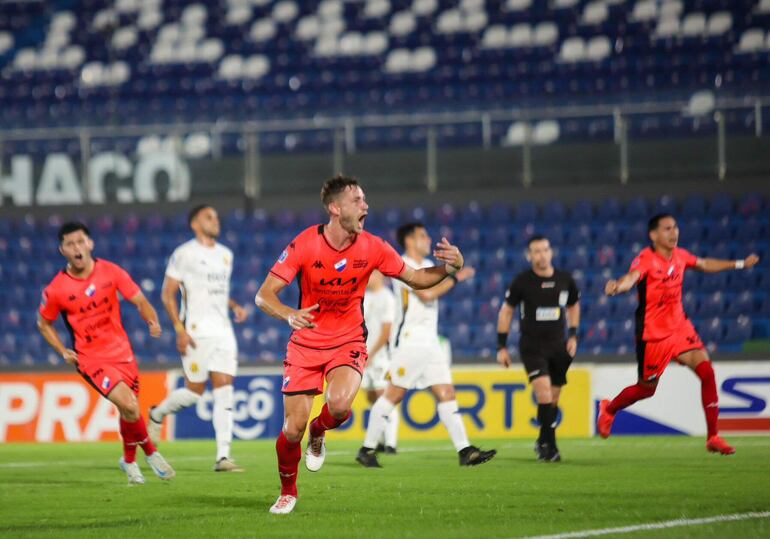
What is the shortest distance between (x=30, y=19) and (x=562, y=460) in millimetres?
21738

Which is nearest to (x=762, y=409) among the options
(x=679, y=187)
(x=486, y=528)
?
(x=679, y=187)

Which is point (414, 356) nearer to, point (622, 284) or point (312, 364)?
point (622, 284)

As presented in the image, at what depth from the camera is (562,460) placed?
11.9m

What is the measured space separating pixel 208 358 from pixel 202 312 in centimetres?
49

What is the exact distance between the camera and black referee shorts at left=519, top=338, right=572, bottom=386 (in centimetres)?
1190

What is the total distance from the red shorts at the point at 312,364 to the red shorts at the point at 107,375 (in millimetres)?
2600

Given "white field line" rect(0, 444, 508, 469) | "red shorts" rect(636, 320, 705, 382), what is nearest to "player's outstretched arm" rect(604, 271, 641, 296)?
"red shorts" rect(636, 320, 705, 382)

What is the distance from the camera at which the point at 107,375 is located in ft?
33.1

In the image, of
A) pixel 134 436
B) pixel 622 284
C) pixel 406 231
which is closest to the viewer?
pixel 134 436

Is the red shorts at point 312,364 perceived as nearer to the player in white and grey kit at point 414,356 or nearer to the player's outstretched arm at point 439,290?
the player's outstretched arm at point 439,290

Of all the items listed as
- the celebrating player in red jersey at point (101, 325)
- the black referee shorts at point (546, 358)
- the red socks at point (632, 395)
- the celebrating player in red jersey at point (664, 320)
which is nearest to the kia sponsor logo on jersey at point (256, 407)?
the black referee shorts at point (546, 358)

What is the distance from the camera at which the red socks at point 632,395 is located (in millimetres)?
11680

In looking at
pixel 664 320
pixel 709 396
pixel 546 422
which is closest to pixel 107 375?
pixel 546 422

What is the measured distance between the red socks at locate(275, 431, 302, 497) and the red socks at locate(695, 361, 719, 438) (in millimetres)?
5273
